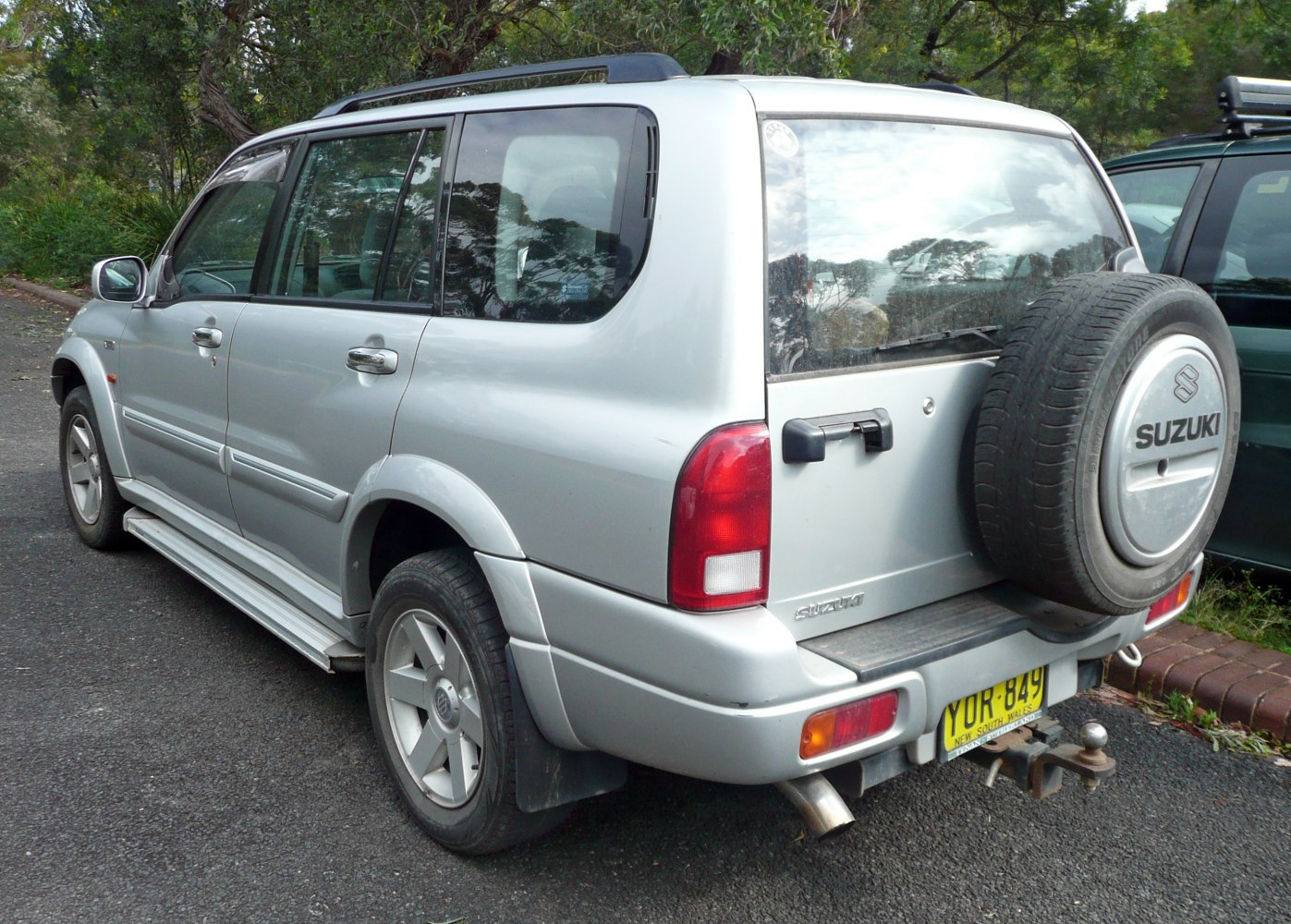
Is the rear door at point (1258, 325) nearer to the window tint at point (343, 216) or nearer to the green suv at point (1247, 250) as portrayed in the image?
the green suv at point (1247, 250)

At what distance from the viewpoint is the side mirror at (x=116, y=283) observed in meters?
4.29

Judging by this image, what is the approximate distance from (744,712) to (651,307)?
81 cm

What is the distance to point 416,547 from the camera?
123 inches

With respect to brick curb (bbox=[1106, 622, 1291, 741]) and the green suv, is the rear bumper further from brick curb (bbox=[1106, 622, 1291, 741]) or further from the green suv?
the green suv

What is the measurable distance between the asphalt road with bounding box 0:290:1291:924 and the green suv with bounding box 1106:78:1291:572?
0.82m

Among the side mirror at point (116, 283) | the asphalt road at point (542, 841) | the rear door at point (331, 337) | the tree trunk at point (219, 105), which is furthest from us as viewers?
the tree trunk at point (219, 105)

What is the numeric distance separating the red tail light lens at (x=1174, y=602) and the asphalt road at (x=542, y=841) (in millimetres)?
576

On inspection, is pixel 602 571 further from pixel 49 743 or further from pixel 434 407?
pixel 49 743

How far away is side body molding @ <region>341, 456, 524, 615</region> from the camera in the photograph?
2504 mm

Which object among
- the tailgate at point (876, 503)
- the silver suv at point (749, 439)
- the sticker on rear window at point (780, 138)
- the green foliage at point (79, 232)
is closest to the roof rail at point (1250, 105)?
the silver suv at point (749, 439)

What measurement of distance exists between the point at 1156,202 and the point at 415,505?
3.10 meters

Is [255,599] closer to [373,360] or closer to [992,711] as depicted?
[373,360]

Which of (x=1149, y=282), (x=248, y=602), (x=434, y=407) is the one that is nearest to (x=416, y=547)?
(x=434, y=407)

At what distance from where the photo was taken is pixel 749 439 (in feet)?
6.98
